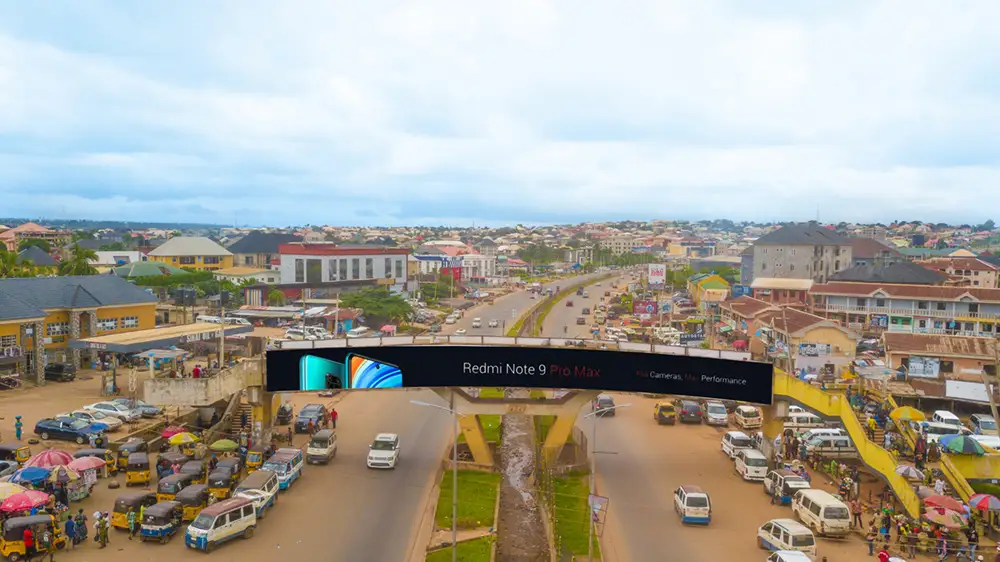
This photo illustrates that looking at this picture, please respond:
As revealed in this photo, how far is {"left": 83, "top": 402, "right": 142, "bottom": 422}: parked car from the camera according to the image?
32.2m

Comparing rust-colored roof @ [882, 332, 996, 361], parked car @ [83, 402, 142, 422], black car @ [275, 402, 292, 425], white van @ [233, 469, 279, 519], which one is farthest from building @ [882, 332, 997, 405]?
parked car @ [83, 402, 142, 422]

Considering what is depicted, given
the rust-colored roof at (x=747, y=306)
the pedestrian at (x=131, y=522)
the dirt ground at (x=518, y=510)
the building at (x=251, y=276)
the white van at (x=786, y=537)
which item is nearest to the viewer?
the white van at (x=786, y=537)

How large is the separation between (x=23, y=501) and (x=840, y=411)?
27127 mm

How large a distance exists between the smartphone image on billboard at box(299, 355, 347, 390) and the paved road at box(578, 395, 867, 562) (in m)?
10.7

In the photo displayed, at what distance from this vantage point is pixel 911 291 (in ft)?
191

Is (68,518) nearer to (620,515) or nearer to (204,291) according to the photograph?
(620,515)

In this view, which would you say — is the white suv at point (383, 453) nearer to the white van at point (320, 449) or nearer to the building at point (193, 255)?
the white van at point (320, 449)

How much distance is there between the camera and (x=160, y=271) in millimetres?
91938

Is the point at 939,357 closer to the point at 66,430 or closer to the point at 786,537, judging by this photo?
the point at 786,537

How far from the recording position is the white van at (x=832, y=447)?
29078mm

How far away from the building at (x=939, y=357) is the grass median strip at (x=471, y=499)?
24.8 metres

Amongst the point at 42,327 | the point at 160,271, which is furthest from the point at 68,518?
the point at 160,271

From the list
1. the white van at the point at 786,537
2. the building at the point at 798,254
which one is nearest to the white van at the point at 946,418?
the white van at the point at 786,537

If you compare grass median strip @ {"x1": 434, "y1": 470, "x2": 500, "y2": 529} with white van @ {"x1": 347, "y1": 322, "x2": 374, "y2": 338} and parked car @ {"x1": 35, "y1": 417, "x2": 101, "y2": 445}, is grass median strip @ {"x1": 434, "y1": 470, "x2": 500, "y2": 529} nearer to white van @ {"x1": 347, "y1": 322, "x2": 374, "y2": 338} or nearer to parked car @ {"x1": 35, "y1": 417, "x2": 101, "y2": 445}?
parked car @ {"x1": 35, "y1": 417, "x2": 101, "y2": 445}
